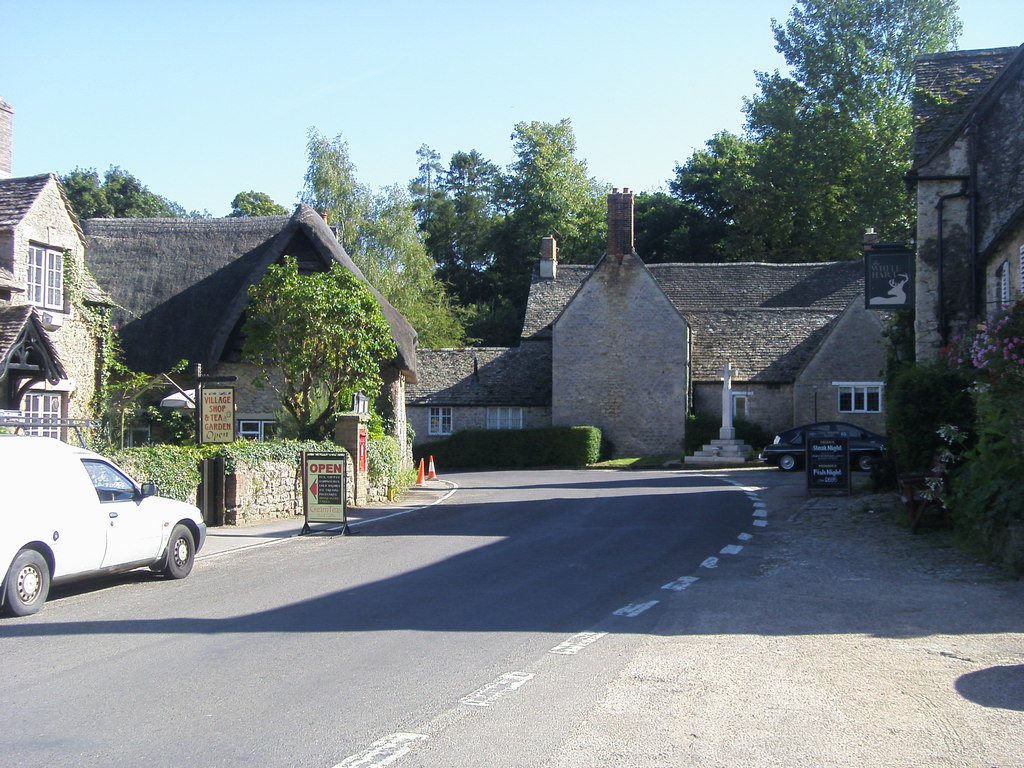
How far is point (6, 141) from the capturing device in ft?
79.9

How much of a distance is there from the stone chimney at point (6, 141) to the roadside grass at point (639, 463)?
23.5m

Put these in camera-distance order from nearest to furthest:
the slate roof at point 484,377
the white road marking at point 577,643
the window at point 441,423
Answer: the white road marking at point 577,643
the slate roof at point 484,377
the window at point 441,423

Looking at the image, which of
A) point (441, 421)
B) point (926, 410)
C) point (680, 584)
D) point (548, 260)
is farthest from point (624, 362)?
point (680, 584)

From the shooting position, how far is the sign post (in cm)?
1723

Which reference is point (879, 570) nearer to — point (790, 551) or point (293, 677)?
point (790, 551)

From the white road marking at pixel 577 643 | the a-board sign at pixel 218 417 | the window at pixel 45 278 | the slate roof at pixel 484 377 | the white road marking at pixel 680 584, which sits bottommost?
the white road marking at pixel 680 584

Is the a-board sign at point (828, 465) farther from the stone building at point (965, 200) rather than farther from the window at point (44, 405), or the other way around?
the window at point (44, 405)

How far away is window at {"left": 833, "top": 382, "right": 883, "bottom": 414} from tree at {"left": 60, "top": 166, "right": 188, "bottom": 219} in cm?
4806

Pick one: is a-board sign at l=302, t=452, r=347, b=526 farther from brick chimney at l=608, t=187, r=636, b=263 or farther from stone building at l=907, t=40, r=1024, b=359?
brick chimney at l=608, t=187, r=636, b=263

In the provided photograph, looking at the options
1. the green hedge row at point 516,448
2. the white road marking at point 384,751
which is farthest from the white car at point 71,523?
the green hedge row at point 516,448

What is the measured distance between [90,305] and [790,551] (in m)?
17.9

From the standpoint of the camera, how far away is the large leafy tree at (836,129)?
5103 cm

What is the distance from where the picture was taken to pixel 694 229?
62.6 metres

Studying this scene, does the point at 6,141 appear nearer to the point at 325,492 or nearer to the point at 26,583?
the point at 325,492
